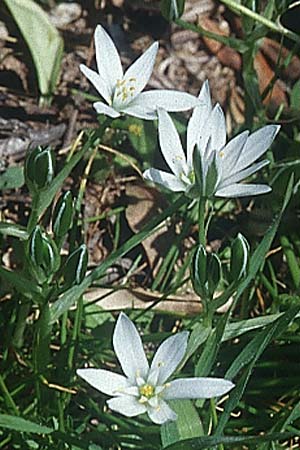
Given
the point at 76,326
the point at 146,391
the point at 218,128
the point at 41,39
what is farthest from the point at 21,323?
the point at 41,39

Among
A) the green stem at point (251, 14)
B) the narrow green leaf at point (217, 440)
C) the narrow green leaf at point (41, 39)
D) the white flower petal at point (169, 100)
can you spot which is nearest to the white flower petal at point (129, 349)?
the narrow green leaf at point (217, 440)

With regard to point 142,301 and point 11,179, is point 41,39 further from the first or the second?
point 142,301

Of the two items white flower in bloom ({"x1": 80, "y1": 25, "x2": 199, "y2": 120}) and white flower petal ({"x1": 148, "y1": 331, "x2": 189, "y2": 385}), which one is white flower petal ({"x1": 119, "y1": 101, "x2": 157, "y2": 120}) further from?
white flower petal ({"x1": 148, "y1": 331, "x2": 189, "y2": 385})

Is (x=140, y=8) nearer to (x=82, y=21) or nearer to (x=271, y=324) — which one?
(x=82, y=21)

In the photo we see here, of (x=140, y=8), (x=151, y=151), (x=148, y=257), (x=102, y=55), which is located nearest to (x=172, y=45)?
(x=140, y=8)

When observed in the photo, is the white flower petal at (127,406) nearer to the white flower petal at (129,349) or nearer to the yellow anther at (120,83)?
the white flower petal at (129,349)
